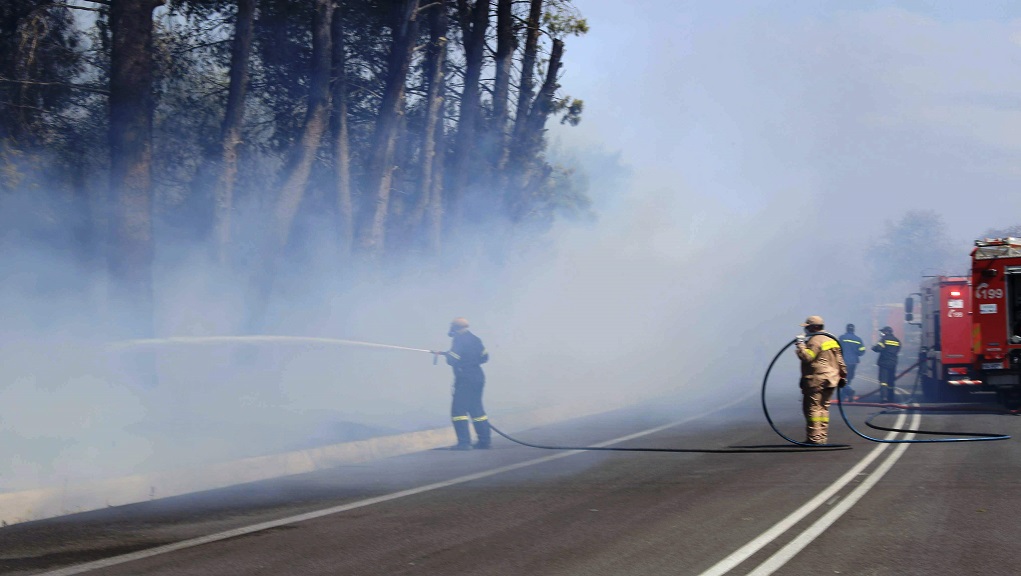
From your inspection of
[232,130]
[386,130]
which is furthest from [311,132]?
[386,130]

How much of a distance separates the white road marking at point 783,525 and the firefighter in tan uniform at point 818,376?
123cm

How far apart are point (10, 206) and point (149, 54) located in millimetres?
3432

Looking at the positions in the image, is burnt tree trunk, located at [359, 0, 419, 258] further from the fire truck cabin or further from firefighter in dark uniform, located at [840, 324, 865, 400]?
the fire truck cabin

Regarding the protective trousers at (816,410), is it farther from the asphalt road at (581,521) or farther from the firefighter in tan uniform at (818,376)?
the asphalt road at (581,521)

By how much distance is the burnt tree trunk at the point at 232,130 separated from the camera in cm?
1644

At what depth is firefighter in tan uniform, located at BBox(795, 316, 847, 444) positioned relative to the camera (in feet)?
42.4

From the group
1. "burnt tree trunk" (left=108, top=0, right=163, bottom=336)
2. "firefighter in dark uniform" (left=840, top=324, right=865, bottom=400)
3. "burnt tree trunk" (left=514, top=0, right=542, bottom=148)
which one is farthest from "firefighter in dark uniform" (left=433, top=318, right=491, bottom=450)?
"burnt tree trunk" (left=514, top=0, right=542, bottom=148)

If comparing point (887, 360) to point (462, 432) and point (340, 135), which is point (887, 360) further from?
point (340, 135)

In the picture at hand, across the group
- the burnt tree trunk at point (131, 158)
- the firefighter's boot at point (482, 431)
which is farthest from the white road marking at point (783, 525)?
the burnt tree trunk at point (131, 158)

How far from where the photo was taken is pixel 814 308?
47969 mm

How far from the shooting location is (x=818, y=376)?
12930mm

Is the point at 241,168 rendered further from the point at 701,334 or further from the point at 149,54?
the point at 701,334

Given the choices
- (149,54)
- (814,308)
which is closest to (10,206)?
(149,54)

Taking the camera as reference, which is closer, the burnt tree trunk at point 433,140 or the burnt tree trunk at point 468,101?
the burnt tree trunk at point 433,140
